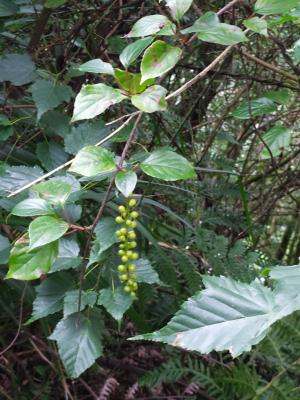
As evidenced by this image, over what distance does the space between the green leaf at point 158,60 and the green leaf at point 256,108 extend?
0.39 m

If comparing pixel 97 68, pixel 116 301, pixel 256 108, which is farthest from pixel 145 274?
pixel 256 108

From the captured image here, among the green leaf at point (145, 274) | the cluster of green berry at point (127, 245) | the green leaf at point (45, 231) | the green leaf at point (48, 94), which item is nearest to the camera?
the green leaf at point (45, 231)

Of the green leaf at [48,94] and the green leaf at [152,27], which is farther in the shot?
the green leaf at [48,94]

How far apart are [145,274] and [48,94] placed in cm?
43

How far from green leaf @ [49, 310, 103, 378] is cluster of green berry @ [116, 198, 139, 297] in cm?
8

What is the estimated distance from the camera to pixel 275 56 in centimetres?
181

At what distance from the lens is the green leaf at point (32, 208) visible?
625 mm

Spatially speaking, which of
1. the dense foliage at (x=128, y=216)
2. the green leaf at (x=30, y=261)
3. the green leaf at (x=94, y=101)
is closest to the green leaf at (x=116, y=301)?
the dense foliage at (x=128, y=216)

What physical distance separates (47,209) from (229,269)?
2.16 feet

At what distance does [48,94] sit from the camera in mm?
973

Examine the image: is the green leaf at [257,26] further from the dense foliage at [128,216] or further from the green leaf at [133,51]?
the green leaf at [133,51]

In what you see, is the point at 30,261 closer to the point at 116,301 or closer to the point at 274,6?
the point at 116,301

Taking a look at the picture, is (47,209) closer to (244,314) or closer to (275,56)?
(244,314)

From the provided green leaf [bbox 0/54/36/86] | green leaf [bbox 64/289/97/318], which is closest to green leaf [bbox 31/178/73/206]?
green leaf [bbox 64/289/97/318]
